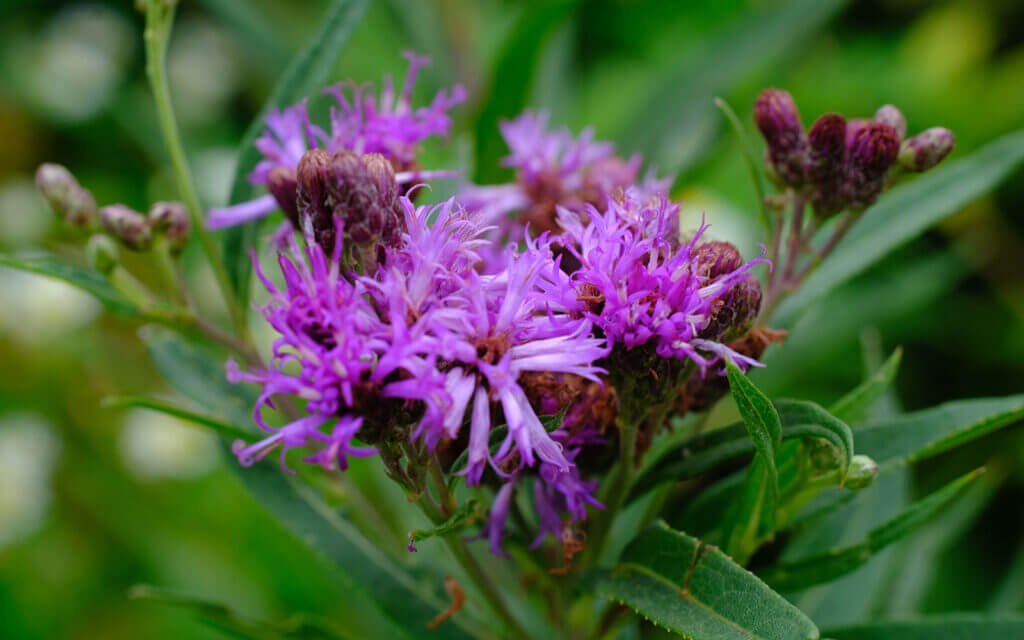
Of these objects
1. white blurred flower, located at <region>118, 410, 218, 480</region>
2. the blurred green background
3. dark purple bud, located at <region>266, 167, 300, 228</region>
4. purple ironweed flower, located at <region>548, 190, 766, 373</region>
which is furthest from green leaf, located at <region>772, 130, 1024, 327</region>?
white blurred flower, located at <region>118, 410, 218, 480</region>

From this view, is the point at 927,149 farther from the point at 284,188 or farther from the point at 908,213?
the point at 284,188

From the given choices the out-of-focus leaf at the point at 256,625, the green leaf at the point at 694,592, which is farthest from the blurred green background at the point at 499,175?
the green leaf at the point at 694,592

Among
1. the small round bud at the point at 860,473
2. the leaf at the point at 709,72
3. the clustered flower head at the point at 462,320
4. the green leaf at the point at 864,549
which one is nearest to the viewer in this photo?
the clustered flower head at the point at 462,320

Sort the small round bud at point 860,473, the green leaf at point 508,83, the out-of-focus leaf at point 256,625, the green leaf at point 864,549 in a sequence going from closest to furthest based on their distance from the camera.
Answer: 1. the small round bud at point 860,473
2. the green leaf at point 864,549
3. the out-of-focus leaf at point 256,625
4. the green leaf at point 508,83

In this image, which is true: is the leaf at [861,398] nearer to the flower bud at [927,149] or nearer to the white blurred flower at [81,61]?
the flower bud at [927,149]

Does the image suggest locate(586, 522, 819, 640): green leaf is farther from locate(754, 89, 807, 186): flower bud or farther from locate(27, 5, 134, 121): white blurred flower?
locate(27, 5, 134, 121): white blurred flower

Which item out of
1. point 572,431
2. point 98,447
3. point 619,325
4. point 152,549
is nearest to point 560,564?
point 572,431
